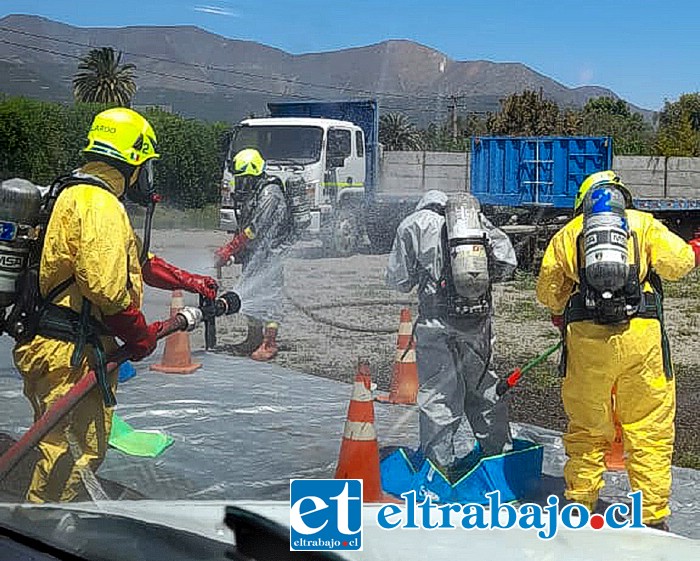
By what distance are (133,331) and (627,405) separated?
67.4 inches

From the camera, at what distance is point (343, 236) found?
30.2ft

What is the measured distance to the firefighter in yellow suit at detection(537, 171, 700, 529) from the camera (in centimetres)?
355

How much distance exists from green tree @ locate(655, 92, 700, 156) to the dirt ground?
72.4 inches

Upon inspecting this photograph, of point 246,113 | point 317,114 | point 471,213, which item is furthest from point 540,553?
point 317,114

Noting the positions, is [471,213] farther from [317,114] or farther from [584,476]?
[317,114]

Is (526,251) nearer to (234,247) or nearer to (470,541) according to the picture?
(234,247)

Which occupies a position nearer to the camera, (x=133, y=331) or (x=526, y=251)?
(x=133, y=331)

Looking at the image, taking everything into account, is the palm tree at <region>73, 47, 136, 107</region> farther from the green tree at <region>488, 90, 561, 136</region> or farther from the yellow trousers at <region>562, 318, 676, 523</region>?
the green tree at <region>488, 90, 561, 136</region>

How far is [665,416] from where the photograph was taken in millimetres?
3594

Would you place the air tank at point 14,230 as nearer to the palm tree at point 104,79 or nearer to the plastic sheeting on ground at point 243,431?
the plastic sheeting on ground at point 243,431

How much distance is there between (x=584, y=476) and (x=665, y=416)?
351 mm

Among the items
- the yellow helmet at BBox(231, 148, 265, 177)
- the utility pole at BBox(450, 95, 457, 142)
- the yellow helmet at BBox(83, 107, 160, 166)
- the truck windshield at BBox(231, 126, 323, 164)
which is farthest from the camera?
the truck windshield at BBox(231, 126, 323, 164)

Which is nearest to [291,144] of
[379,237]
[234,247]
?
[379,237]

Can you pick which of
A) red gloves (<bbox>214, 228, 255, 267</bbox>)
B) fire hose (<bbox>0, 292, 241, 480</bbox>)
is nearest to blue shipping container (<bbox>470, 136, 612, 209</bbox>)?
red gloves (<bbox>214, 228, 255, 267</bbox>)
